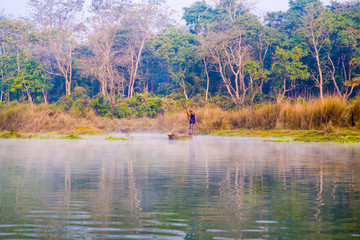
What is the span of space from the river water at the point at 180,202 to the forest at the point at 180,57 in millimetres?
32047

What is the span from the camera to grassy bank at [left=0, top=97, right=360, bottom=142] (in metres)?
24.4

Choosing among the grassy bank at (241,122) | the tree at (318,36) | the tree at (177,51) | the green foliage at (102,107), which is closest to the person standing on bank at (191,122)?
the grassy bank at (241,122)

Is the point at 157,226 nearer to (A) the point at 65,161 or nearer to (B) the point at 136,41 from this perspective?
(A) the point at 65,161

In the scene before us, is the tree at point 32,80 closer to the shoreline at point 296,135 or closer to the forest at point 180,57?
the forest at point 180,57

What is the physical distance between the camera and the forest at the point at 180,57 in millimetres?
46156

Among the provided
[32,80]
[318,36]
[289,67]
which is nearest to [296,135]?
[289,67]

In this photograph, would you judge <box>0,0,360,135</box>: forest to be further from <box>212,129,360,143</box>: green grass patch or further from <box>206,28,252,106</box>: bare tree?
<box>212,129,360,143</box>: green grass patch

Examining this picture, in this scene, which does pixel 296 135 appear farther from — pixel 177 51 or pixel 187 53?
pixel 177 51

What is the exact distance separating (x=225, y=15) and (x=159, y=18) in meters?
7.79

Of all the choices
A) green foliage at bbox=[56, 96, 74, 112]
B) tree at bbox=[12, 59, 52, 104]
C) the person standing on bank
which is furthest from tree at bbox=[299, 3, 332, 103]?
tree at bbox=[12, 59, 52, 104]

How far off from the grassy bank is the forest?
18.7ft

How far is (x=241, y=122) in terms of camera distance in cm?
3192

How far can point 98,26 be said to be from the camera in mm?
55719

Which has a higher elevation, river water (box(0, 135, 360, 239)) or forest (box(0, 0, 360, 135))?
forest (box(0, 0, 360, 135))
